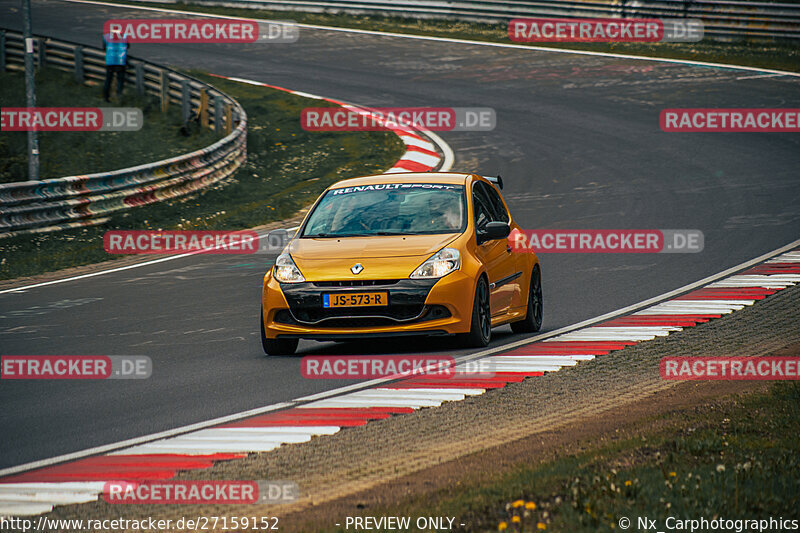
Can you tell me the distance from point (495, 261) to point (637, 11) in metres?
26.8

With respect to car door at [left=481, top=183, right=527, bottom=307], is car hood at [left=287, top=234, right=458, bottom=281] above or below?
above

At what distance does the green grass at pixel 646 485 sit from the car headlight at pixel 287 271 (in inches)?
161

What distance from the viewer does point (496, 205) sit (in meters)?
12.0

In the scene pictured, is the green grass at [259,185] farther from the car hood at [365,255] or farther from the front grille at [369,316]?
the front grille at [369,316]

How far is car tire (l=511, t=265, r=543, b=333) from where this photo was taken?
11359 mm

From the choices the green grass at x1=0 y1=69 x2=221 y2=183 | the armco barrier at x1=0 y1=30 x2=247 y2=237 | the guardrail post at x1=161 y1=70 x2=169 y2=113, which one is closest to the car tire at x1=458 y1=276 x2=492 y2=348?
the armco barrier at x1=0 y1=30 x2=247 y2=237

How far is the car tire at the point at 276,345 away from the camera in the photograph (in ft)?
32.9

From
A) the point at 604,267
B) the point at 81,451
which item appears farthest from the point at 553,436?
the point at 604,267

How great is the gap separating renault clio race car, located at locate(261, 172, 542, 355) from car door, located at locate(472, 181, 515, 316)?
0.04 ft
